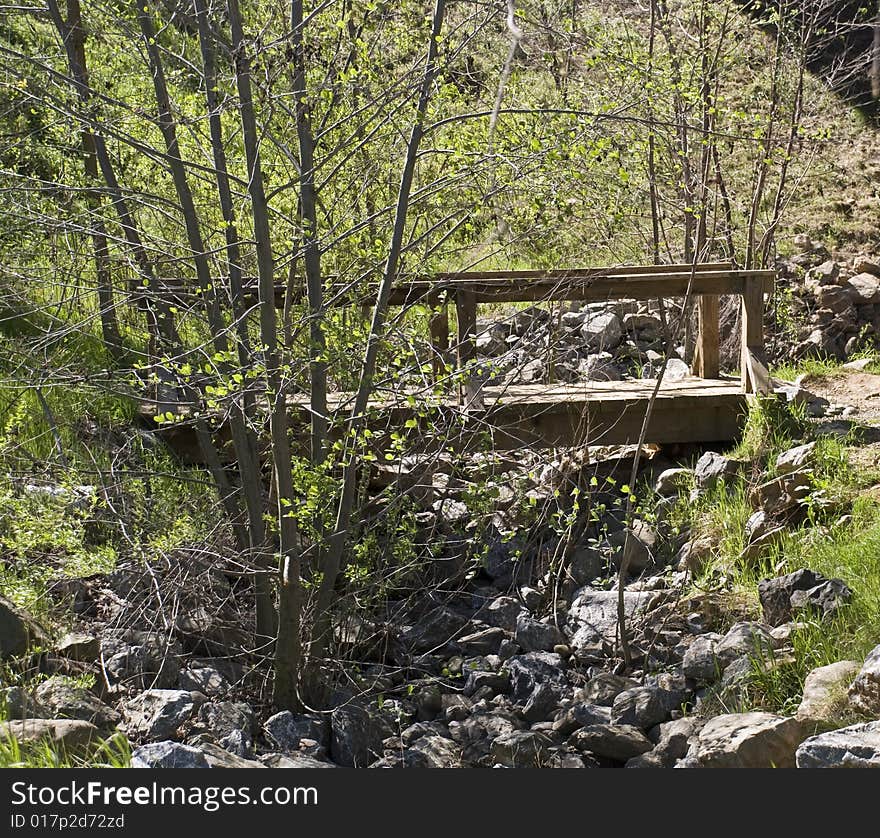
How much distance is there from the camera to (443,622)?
7098 millimetres

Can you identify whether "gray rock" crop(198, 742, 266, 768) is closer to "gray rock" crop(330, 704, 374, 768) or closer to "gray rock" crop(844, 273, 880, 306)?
"gray rock" crop(330, 704, 374, 768)

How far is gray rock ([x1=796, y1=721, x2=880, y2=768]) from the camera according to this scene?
12.9 feet

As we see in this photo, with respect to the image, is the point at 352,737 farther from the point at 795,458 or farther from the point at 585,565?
the point at 795,458

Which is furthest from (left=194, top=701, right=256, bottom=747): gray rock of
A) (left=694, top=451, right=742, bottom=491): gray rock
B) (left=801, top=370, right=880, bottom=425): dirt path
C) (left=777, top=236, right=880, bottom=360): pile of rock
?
(left=777, top=236, right=880, bottom=360): pile of rock

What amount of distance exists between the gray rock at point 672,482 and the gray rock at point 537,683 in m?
2.00

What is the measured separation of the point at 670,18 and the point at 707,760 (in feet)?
25.6

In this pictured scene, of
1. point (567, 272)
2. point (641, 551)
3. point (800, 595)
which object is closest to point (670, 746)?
point (800, 595)

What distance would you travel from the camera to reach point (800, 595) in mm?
6027

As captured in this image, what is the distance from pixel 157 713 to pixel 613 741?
86.9 inches

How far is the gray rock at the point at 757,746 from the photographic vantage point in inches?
184

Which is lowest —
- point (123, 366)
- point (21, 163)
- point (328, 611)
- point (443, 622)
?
point (443, 622)

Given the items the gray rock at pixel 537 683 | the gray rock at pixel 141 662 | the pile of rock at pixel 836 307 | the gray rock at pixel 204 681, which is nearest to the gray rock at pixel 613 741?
the gray rock at pixel 537 683

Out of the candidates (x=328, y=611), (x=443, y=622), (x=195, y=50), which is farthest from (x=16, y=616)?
(x=195, y=50)

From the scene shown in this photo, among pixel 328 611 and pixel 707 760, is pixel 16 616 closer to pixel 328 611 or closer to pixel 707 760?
pixel 328 611
